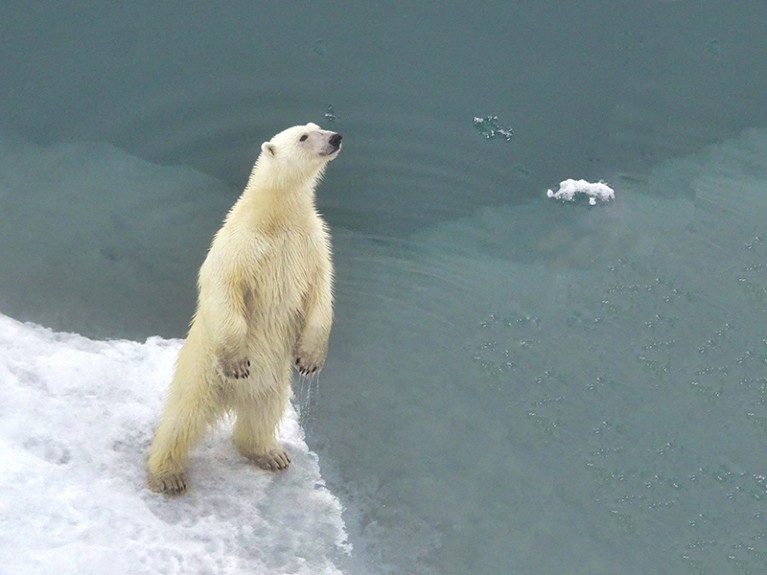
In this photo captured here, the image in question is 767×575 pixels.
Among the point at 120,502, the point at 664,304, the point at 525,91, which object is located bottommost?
the point at 120,502

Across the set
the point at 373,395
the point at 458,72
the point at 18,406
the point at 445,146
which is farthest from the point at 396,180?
the point at 18,406

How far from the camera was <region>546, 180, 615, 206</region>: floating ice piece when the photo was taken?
1073 cm

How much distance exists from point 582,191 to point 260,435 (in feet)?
13.6

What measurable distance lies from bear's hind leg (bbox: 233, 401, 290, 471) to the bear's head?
67.4 inches

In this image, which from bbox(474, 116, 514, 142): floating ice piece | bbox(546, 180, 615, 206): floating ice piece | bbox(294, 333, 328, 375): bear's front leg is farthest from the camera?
bbox(474, 116, 514, 142): floating ice piece

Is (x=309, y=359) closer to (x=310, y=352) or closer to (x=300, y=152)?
(x=310, y=352)

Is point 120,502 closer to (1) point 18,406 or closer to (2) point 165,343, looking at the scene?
(1) point 18,406

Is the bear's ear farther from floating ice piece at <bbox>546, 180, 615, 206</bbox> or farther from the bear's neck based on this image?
floating ice piece at <bbox>546, 180, 615, 206</bbox>

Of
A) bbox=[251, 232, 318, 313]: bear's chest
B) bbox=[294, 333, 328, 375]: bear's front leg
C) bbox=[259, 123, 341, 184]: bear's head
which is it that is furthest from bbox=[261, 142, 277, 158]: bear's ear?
bbox=[294, 333, 328, 375]: bear's front leg

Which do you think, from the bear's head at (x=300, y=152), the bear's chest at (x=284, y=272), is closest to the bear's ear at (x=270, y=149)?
Answer: the bear's head at (x=300, y=152)

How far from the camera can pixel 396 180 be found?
10852mm

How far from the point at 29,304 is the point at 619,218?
17.6 feet

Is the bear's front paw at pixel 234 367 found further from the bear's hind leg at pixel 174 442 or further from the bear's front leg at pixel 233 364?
the bear's hind leg at pixel 174 442

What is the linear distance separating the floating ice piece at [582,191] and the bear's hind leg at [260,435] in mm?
3822
